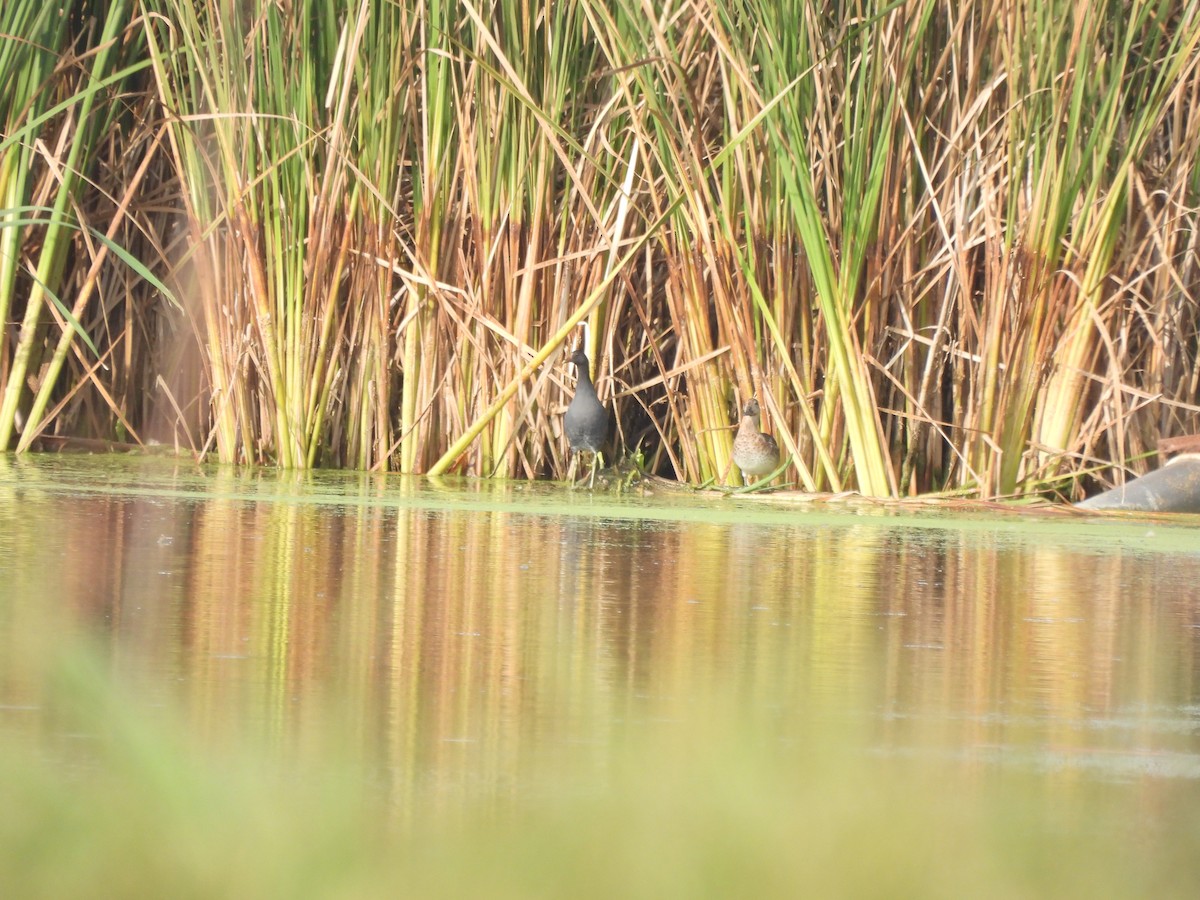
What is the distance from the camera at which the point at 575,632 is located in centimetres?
195

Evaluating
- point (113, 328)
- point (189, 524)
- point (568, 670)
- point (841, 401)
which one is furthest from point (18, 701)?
point (113, 328)

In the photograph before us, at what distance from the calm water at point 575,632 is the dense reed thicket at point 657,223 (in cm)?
109

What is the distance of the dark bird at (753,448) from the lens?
4434mm

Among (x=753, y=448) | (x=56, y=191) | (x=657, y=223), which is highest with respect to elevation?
(x=56, y=191)

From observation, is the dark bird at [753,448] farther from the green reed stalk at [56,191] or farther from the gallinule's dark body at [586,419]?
the green reed stalk at [56,191]

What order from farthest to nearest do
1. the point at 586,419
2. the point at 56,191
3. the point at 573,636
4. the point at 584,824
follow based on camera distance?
the point at 56,191
the point at 586,419
the point at 573,636
the point at 584,824

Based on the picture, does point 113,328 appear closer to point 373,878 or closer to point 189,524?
point 189,524

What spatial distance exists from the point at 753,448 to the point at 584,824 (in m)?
3.34

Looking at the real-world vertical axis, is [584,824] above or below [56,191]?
below

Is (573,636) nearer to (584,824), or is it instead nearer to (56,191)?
(584,824)

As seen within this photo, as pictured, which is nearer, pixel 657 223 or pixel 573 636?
pixel 573 636

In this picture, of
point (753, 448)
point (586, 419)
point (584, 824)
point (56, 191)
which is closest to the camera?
point (584, 824)

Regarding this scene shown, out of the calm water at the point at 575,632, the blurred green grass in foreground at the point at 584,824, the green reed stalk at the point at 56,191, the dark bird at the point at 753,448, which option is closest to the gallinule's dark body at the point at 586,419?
the dark bird at the point at 753,448

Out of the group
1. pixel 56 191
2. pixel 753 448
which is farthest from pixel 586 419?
pixel 56 191
